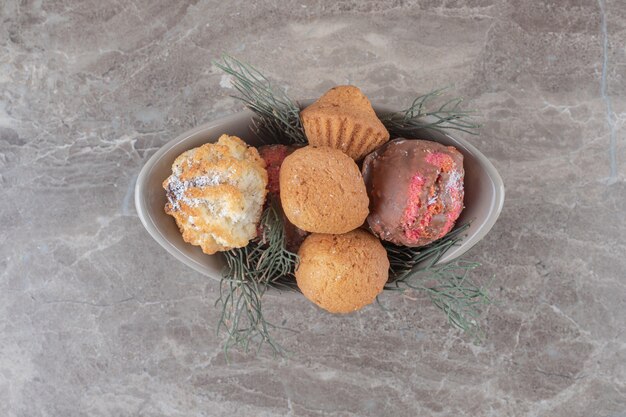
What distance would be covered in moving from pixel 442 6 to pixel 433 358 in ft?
1.96

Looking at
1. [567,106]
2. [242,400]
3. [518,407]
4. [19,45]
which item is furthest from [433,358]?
[19,45]

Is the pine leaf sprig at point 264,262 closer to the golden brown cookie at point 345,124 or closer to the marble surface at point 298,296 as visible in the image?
the golden brown cookie at point 345,124

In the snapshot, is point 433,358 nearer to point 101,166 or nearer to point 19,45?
point 101,166

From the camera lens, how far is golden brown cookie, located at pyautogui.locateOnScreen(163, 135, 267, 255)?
744 mm

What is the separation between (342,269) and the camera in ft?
2.38

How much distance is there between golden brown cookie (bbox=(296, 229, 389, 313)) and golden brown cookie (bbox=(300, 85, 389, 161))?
0.37ft

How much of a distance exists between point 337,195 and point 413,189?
10 centimetres

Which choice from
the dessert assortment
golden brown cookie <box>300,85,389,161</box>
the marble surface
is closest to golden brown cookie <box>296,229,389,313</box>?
the dessert assortment

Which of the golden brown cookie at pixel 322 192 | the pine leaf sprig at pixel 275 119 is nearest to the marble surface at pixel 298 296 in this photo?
the pine leaf sprig at pixel 275 119

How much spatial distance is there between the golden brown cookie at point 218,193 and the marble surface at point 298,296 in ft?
0.92

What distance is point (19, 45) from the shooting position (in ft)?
3.45

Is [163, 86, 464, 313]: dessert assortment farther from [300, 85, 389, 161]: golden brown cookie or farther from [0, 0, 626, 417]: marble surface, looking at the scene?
[0, 0, 626, 417]: marble surface

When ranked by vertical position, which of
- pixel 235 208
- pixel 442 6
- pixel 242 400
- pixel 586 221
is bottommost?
pixel 242 400

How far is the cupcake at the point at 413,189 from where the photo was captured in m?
0.73
